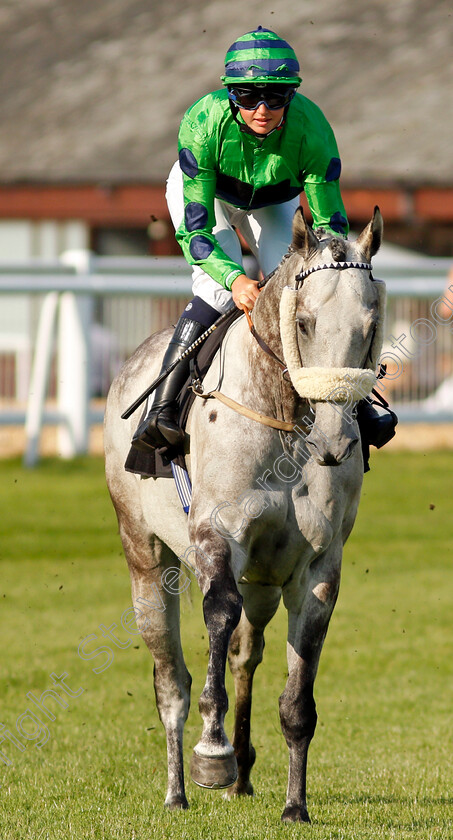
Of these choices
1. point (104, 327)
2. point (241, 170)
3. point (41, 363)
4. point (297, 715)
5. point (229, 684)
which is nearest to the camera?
point (297, 715)

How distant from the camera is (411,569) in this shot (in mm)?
11086

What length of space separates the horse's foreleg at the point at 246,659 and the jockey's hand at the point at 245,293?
122 cm

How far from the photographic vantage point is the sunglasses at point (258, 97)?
189 inches

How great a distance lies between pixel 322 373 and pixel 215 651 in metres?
1.02

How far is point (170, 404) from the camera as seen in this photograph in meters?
5.20

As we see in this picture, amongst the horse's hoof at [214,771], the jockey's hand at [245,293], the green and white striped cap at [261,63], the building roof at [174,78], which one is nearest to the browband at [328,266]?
the jockey's hand at [245,293]

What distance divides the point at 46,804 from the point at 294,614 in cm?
127

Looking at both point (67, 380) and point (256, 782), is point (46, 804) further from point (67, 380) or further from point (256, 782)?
point (67, 380)

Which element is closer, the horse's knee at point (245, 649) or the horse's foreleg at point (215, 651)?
the horse's foreleg at point (215, 651)

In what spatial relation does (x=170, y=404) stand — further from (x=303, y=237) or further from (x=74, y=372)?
(x=74, y=372)

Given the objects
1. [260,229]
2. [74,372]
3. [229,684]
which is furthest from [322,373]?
[74,372]

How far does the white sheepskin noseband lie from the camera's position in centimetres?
423

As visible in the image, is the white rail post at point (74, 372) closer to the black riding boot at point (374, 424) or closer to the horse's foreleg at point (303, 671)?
the black riding boot at point (374, 424)

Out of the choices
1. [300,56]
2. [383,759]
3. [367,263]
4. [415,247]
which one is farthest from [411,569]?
[300,56]
